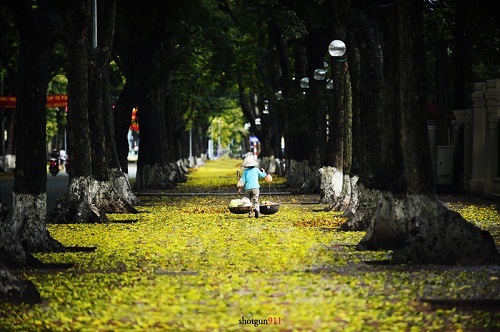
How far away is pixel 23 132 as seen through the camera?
17312 mm

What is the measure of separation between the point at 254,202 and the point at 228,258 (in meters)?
10.6

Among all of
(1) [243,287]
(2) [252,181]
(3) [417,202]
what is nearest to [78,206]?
(2) [252,181]

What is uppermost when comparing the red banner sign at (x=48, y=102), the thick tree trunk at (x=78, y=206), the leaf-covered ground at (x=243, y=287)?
the red banner sign at (x=48, y=102)

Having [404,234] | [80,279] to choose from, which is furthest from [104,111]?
[80,279]

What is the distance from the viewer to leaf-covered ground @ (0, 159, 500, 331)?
9992mm

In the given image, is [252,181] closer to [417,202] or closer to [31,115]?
[31,115]

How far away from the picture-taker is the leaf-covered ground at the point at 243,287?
9.99 m

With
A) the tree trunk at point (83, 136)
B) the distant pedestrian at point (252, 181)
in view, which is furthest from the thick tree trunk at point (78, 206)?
the distant pedestrian at point (252, 181)

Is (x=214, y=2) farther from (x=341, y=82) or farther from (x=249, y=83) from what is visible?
(x=341, y=82)

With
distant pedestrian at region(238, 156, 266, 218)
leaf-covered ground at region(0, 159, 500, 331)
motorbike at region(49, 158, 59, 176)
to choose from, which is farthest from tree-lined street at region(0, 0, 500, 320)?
motorbike at region(49, 158, 59, 176)

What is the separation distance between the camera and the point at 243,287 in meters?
12.3

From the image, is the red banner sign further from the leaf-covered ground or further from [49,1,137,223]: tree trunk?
the leaf-covered ground

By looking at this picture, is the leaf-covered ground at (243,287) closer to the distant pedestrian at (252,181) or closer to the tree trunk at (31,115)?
the tree trunk at (31,115)

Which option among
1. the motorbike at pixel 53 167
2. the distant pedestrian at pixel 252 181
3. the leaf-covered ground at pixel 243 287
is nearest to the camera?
the leaf-covered ground at pixel 243 287
